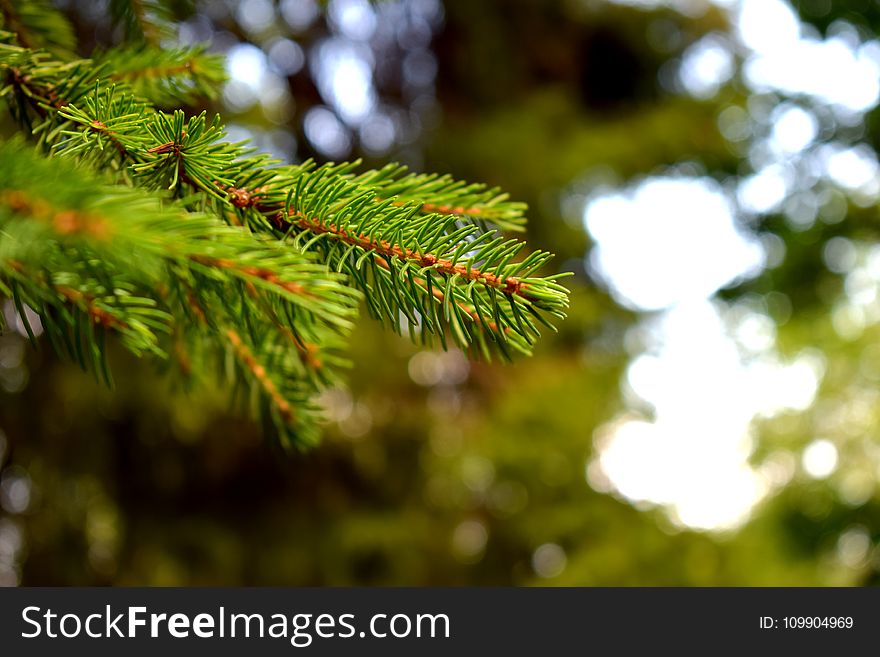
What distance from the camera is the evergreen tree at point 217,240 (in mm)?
310

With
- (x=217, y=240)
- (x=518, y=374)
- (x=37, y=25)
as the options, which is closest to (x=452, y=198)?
(x=217, y=240)

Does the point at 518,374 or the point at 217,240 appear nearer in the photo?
the point at 217,240

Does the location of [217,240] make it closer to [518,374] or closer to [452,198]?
[452,198]

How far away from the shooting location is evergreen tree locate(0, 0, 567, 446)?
1.02 ft

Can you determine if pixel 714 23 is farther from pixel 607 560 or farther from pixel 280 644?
pixel 280 644

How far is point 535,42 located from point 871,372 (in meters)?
2.28

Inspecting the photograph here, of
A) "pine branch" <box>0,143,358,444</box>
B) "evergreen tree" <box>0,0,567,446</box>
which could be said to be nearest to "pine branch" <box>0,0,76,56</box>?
"evergreen tree" <box>0,0,567,446</box>

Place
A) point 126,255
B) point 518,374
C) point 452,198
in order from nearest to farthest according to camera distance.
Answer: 1. point 126,255
2. point 452,198
3. point 518,374

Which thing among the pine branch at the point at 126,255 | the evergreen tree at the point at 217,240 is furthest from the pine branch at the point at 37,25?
the pine branch at the point at 126,255

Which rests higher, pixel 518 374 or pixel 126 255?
pixel 518 374

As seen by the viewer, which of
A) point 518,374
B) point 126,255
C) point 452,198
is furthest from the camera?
point 518,374

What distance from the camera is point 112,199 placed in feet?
1.01

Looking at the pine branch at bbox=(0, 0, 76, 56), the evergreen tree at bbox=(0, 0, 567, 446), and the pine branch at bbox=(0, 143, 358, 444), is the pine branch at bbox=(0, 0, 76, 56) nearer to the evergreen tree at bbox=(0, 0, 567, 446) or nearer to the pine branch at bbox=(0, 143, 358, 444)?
the evergreen tree at bbox=(0, 0, 567, 446)

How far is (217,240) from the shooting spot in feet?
1.12
